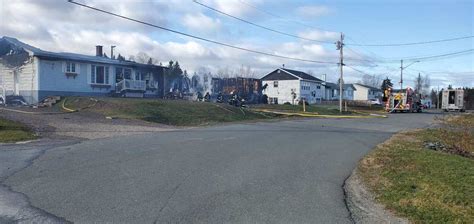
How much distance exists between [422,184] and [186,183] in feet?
14.9

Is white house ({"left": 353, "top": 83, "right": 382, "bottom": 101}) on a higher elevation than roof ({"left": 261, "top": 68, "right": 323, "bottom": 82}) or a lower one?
lower

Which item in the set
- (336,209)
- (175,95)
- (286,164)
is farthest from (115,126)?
(175,95)

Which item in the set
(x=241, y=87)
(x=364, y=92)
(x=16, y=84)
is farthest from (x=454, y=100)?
(x=364, y=92)

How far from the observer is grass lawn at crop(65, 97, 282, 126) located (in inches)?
1023

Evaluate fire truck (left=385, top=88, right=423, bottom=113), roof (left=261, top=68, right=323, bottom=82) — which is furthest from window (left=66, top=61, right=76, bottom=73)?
roof (left=261, top=68, right=323, bottom=82)

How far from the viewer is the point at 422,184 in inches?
346

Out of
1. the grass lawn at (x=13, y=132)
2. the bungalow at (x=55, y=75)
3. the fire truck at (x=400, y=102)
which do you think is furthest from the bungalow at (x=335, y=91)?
the grass lawn at (x=13, y=132)

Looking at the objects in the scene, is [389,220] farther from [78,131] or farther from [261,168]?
[78,131]

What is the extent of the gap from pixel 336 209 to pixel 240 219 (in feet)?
5.65

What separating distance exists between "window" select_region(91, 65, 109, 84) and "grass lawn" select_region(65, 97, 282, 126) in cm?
668

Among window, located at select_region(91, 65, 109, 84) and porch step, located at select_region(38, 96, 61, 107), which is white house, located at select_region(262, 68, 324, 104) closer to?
window, located at select_region(91, 65, 109, 84)

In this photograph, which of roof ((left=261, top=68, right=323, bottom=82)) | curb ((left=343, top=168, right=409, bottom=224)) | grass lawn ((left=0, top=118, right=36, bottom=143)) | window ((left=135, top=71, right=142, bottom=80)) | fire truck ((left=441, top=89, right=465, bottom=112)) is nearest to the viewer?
curb ((left=343, top=168, right=409, bottom=224))

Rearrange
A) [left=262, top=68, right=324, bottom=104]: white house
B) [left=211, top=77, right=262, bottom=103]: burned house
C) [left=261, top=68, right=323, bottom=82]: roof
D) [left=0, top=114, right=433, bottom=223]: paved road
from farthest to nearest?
[left=261, top=68, right=323, bottom=82]: roof
[left=262, top=68, right=324, bottom=104]: white house
[left=211, top=77, right=262, bottom=103]: burned house
[left=0, top=114, right=433, bottom=223]: paved road

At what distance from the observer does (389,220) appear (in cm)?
668
